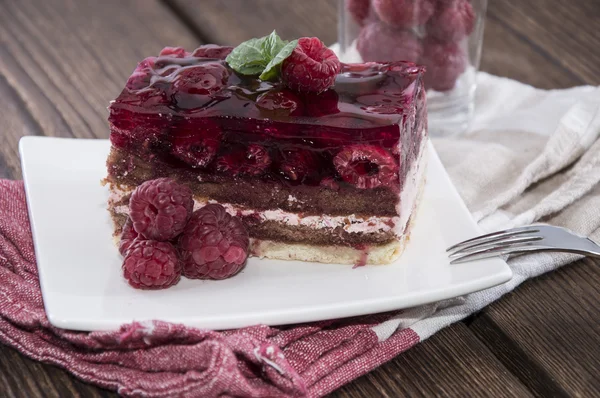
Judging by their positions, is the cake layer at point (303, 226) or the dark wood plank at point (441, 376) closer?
the dark wood plank at point (441, 376)

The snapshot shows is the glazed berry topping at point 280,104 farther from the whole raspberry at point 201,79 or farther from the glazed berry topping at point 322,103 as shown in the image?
the whole raspberry at point 201,79

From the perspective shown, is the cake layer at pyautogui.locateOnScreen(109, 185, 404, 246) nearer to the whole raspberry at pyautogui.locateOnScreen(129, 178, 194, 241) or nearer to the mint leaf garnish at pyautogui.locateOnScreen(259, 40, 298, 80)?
the whole raspberry at pyautogui.locateOnScreen(129, 178, 194, 241)

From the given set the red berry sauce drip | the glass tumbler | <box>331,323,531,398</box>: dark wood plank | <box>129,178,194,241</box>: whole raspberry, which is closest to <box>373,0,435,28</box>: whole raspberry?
the glass tumbler

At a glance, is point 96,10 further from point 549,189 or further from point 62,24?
point 549,189

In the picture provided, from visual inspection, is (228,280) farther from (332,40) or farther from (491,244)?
(332,40)

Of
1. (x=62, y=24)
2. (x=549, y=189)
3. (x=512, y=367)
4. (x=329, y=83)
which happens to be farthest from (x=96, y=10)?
(x=512, y=367)

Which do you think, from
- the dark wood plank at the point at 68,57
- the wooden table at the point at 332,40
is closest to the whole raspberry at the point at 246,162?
the wooden table at the point at 332,40

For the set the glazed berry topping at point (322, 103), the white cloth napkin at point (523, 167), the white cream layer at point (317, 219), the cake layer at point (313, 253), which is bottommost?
the white cloth napkin at point (523, 167)

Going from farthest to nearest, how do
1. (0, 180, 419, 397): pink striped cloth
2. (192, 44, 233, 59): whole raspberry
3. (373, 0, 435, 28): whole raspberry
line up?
(373, 0, 435, 28): whole raspberry, (192, 44, 233, 59): whole raspberry, (0, 180, 419, 397): pink striped cloth
